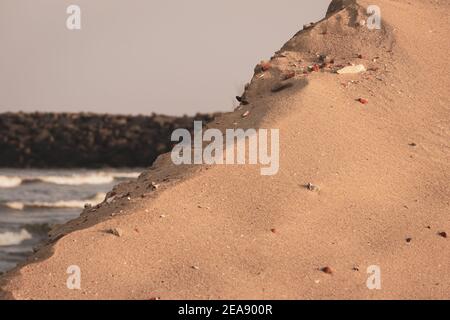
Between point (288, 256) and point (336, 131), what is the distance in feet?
5.36

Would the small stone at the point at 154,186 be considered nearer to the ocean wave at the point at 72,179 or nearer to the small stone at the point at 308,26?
the small stone at the point at 308,26

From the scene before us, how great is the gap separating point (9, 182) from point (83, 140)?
267 inches

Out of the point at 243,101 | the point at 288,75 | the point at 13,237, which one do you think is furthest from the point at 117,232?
the point at 13,237

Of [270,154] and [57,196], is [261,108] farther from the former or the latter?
[57,196]

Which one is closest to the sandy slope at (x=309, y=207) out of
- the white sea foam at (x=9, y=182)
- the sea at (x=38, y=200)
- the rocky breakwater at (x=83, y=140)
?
the sea at (x=38, y=200)

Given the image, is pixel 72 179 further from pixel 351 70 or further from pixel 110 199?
pixel 110 199

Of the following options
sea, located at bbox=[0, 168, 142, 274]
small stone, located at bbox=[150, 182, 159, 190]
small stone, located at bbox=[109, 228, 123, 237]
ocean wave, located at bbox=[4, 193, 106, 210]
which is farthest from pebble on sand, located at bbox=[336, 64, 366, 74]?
ocean wave, located at bbox=[4, 193, 106, 210]

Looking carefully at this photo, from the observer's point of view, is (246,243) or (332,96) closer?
(246,243)

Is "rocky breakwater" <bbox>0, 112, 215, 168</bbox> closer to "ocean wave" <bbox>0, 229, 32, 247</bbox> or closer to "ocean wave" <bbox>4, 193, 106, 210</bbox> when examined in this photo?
"ocean wave" <bbox>4, 193, 106, 210</bbox>

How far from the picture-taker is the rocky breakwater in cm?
4609

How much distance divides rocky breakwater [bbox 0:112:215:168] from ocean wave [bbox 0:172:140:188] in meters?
0.89

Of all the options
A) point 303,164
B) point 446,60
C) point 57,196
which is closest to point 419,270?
point 303,164

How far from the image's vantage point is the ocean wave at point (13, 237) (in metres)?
23.1

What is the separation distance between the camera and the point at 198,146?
925cm
